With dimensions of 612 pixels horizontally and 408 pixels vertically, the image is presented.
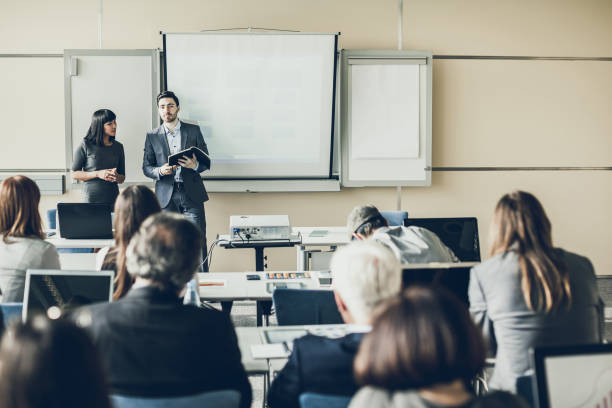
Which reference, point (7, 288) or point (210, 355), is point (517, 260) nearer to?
point (210, 355)

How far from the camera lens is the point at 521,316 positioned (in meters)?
2.04

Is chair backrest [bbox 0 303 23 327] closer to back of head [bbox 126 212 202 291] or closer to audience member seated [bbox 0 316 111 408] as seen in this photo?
back of head [bbox 126 212 202 291]

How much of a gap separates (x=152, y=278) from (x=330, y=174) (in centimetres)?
432

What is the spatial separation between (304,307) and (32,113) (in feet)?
14.6

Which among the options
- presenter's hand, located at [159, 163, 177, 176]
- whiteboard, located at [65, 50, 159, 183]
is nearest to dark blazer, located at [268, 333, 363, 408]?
presenter's hand, located at [159, 163, 177, 176]

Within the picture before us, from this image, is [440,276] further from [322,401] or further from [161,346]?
[161,346]

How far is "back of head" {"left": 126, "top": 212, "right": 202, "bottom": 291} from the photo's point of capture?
1695 mm

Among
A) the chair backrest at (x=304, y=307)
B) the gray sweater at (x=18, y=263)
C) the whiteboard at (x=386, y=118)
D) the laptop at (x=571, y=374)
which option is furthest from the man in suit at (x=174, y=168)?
the laptop at (x=571, y=374)

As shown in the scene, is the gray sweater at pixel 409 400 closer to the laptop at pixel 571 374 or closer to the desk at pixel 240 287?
the laptop at pixel 571 374

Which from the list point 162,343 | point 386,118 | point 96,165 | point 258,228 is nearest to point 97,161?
point 96,165

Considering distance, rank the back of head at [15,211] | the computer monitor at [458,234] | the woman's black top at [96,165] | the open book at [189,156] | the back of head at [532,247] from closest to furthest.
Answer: the back of head at [532,247] < the back of head at [15,211] < the computer monitor at [458,234] < the open book at [189,156] < the woman's black top at [96,165]

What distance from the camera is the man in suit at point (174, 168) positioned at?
5.04 meters

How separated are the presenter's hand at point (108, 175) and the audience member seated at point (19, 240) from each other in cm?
226

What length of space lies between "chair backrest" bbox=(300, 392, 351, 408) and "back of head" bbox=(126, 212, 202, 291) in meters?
0.50
